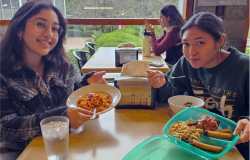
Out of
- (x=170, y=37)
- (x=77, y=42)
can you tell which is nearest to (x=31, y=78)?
(x=170, y=37)

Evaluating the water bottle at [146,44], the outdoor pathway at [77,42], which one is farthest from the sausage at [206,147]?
the outdoor pathway at [77,42]

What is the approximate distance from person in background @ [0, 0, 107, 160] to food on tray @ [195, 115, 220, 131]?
1.64ft

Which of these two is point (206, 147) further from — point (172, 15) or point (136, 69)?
point (172, 15)

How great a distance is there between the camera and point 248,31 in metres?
2.97

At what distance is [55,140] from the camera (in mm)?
804

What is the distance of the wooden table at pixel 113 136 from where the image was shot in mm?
849

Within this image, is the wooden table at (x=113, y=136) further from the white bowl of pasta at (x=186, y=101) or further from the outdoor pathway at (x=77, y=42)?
the outdoor pathway at (x=77, y=42)

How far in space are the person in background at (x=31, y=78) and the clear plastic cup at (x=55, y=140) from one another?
15 centimetres

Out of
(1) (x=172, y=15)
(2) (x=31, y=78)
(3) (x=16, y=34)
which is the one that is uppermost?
(1) (x=172, y=15)

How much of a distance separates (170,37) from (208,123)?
1.94 metres

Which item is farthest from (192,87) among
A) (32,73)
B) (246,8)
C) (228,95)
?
(246,8)

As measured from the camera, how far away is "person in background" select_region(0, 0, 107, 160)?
0.99 metres

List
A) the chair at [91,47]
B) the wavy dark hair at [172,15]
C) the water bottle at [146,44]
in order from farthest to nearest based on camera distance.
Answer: the chair at [91,47] < the wavy dark hair at [172,15] < the water bottle at [146,44]

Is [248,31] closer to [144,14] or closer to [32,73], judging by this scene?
[144,14]
